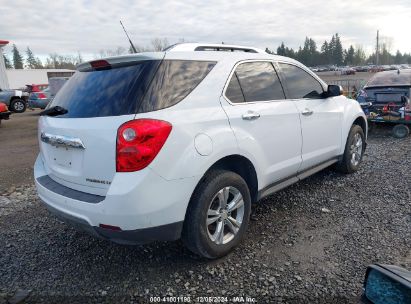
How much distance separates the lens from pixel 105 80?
9.20ft

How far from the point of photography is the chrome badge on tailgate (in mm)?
2633

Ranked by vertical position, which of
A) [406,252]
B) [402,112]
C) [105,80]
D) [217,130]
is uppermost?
[105,80]

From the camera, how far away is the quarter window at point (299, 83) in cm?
392

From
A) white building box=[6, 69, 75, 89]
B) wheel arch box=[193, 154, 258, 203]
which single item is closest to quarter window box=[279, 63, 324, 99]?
wheel arch box=[193, 154, 258, 203]

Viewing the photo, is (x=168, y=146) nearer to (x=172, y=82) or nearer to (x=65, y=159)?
(x=172, y=82)

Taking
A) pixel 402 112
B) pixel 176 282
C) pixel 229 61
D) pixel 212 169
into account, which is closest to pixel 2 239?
pixel 176 282

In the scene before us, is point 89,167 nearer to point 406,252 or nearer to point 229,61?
point 229,61

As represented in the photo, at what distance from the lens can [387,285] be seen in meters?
1.18

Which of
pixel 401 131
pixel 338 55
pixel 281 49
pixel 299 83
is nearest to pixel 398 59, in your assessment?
pixel 338 55

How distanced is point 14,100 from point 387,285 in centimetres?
2156

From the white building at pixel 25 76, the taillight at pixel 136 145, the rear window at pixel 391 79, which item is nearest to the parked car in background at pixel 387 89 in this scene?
the rear window at pixel 391 79

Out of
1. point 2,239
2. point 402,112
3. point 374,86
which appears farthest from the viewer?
point 374,86

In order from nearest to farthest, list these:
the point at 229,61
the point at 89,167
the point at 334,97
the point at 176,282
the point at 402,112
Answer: the point at 89,167 → the point at 176,282 → the point at 229,61 → the point at 334,97 → the point at 402,112

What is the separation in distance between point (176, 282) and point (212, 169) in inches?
38.3
